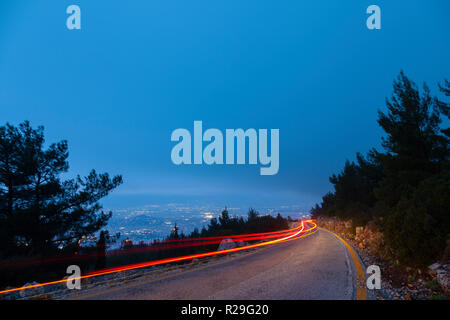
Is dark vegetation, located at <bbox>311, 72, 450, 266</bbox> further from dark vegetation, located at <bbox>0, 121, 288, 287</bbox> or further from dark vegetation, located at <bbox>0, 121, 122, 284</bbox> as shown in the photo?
dark vegetation, located at <bbox>0, 121, 122, 284</bbox>

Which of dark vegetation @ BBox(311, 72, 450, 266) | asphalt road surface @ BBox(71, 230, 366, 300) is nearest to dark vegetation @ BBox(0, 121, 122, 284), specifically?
asphalt road surface @ BBox(71, 230, 366, 300)

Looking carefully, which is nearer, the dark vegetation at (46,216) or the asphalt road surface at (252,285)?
the asphalt road surface at (252,285)

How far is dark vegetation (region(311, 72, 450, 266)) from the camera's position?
16.6ft

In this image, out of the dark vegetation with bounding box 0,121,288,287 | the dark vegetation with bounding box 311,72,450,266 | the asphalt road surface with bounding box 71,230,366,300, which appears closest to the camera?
the asphalt road surface with bounding box 71,230,366,300

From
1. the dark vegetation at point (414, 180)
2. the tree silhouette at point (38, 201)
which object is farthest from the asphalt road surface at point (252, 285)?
the tree silhouette at point (38, 201)

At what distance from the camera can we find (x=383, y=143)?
1329 cm

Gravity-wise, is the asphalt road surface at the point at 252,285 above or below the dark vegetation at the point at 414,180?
below

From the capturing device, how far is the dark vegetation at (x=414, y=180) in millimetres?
5051

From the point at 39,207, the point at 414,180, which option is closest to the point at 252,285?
the point at 414,180

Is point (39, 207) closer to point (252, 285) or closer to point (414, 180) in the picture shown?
point (252, 285)

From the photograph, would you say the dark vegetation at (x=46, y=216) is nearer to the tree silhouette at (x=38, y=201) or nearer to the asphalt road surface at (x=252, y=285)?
the tree silhouette at (x=38, y=201)

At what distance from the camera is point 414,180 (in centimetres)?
976
